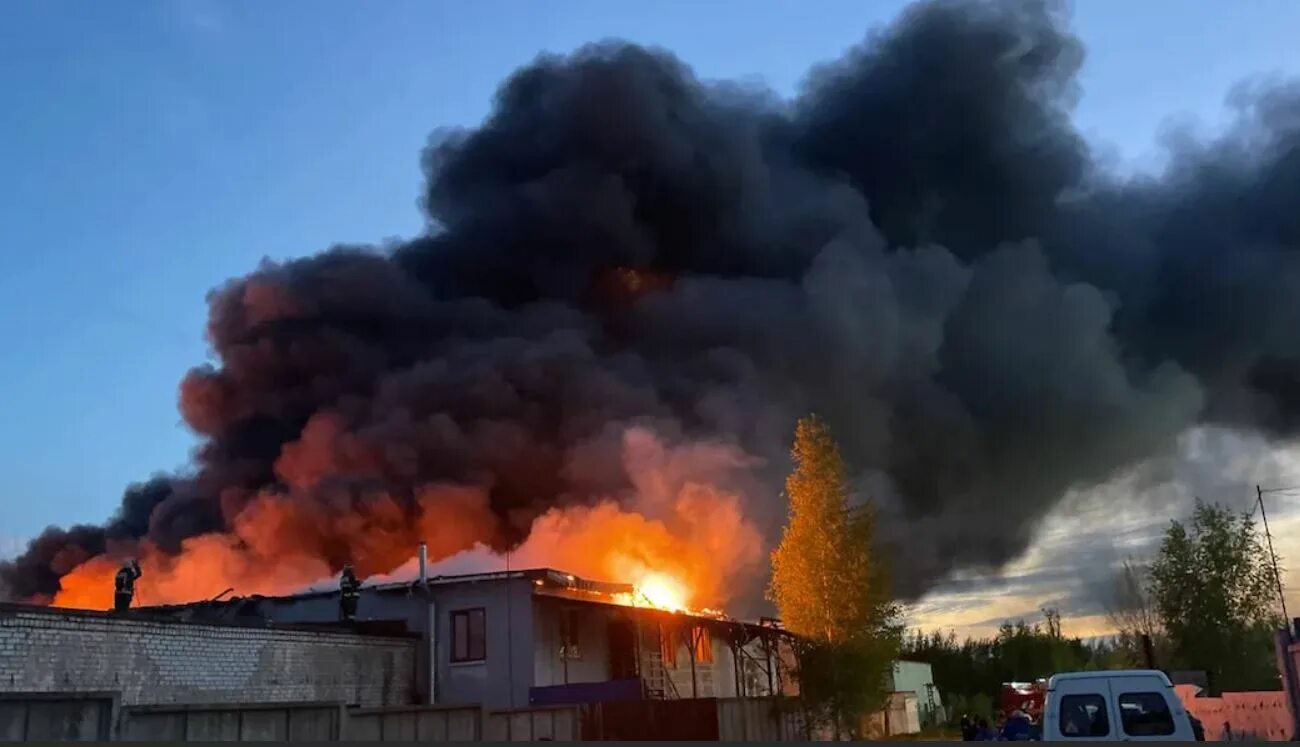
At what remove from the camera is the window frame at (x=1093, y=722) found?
1271 centimetres

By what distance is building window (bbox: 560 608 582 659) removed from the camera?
30984 millimetres

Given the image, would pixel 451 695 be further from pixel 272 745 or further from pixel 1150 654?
pixel 272 745

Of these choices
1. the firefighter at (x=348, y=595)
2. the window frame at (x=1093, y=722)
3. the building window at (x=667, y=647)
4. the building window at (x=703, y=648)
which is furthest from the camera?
the building window at (x=703, y=648)

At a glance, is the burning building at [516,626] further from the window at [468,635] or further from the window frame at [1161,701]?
the window frame at [1161,701]

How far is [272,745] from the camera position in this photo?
4504mm

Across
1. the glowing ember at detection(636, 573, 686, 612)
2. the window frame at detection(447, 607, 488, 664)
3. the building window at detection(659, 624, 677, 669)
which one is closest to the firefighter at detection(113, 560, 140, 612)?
the window frame at detection(447, 607, 488, 664)

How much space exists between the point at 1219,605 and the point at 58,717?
36135 mm

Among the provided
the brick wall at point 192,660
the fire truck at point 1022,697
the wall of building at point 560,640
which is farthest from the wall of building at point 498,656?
the fire truck at point 1022,697

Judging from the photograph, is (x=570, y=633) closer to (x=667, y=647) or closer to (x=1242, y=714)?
(x=667, y=647)

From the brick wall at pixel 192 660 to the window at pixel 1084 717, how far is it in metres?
11.3

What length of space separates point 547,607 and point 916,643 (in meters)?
56.1

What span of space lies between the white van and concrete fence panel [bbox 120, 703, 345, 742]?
928 cm

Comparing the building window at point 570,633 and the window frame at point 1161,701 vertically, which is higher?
the building window at point 570,633

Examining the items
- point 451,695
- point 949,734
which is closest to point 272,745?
point 451,695
